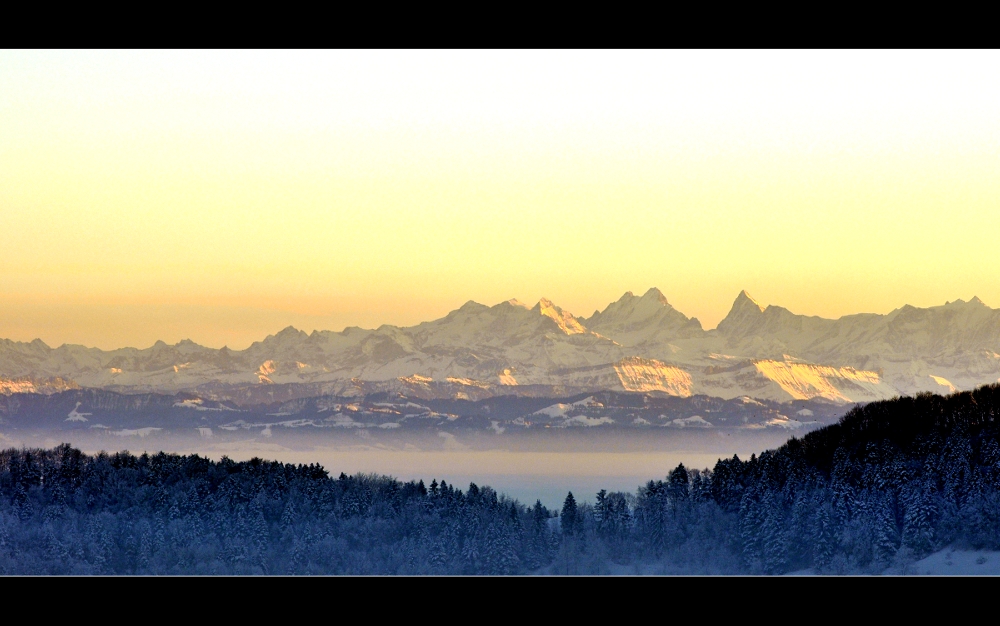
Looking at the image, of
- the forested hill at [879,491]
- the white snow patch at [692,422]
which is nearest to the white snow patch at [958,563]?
the forested hill at [879,491]

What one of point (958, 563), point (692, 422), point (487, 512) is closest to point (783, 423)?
point (692, 422)

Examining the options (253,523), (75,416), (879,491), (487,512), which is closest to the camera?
(879,491)

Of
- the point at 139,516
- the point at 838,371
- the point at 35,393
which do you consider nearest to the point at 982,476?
the point at 139,516

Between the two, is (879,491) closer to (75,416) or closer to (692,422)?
(692,422)

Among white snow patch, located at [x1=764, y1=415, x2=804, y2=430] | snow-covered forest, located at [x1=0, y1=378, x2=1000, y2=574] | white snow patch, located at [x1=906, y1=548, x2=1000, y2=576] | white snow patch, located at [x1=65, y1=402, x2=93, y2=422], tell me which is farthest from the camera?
white snow patch, located at [x1=65, y1=402, x2=93, y2=422]

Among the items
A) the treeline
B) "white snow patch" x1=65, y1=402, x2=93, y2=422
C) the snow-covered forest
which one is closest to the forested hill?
the snow-covered forest

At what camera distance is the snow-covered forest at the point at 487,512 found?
9544 cm

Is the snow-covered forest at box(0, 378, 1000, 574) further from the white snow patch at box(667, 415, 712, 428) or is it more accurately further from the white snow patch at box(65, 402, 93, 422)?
the white snow patch at box(667, 415, 712, 428)

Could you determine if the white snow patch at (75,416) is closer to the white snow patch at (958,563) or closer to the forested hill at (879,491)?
the forested hill at (879,491)

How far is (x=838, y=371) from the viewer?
192 m

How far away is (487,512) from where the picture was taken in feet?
379

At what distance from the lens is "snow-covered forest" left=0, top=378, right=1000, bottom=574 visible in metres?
95.4
